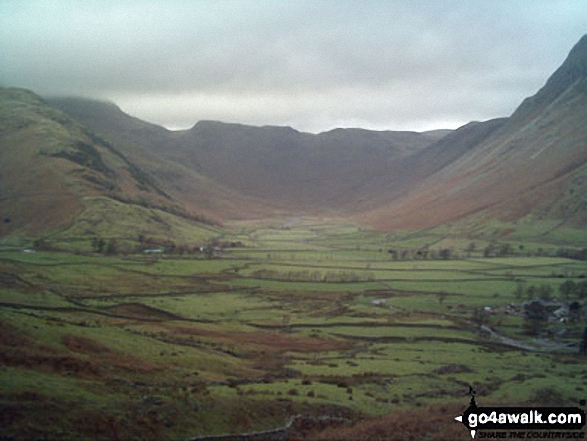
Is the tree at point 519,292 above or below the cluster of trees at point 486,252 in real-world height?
below

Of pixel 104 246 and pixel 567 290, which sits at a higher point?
pixel 104 246

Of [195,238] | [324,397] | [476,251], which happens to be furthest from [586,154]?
[324,397]

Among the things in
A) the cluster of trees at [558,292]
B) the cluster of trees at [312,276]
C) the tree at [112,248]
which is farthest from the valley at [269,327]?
the tree at [112,248]

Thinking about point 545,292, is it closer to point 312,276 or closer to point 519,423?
point 312,276

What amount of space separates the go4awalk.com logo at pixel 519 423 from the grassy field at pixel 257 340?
659 centimetres

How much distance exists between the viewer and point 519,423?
31469 mm

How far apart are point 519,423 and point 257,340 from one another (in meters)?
38.7

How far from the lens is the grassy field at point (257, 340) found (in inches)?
1302

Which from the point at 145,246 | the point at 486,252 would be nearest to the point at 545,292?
the point at 486,252

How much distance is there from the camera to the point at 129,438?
91.6 ft

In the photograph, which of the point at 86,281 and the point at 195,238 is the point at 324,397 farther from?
the point at 195,238

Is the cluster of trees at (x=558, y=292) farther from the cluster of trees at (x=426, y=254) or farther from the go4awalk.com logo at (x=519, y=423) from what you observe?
the go4awalk.com logo at (x=519, y=423)

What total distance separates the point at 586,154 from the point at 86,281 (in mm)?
173141

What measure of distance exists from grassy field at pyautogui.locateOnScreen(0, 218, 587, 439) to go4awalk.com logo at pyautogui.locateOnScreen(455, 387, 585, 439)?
6587 mm
